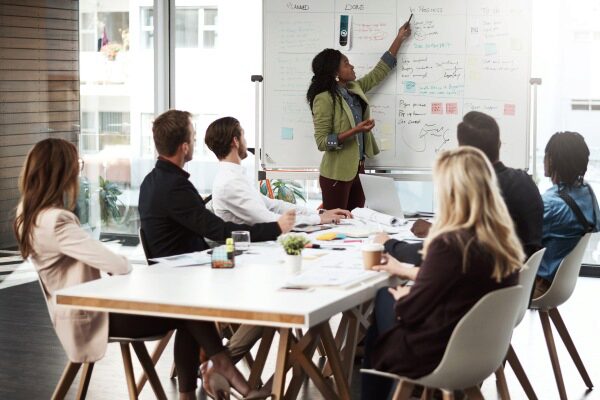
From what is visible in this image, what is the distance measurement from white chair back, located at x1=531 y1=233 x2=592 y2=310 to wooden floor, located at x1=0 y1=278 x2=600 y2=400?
1.58 ft

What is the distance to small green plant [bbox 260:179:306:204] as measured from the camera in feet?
27.7

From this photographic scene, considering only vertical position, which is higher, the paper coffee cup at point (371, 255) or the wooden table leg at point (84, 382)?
the paper coffee cup at point (371, 255)

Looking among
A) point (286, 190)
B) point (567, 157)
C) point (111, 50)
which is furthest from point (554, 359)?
point (111, 50)

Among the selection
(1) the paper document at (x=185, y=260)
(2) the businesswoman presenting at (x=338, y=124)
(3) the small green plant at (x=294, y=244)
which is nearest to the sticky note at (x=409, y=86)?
(2) the businesswoman presenting at (x=338, y=124)

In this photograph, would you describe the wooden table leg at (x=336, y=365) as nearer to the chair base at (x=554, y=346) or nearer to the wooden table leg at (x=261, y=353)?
the wooden table leg at (x=261, y=353)

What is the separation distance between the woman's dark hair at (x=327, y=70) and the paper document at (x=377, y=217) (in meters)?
1.44

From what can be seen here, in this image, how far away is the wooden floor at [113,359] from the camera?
4.73 m

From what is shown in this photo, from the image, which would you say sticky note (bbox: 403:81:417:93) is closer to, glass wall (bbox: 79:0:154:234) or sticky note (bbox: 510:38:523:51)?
sticky note (bbox: 510:38:523:51)

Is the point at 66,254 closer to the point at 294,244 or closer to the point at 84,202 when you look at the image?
the point at 294,244

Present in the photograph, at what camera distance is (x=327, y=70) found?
21.4 ft

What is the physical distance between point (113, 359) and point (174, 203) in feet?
5.02

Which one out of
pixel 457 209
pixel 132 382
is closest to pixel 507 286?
pixel 457 209

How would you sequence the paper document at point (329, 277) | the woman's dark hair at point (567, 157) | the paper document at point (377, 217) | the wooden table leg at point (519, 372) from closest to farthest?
the paper document at point (329, 277) < the wooden table leg at point (519, 372) < the woman's dark hair at point (567, 157) < the paper document at point (377, 217)

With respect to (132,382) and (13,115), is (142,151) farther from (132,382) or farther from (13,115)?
(132,382)
